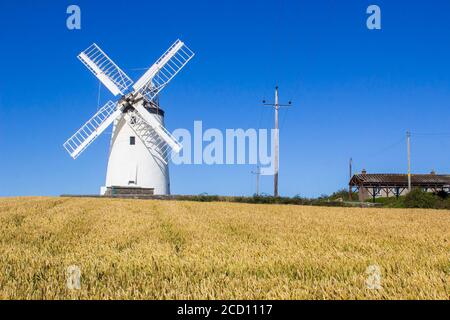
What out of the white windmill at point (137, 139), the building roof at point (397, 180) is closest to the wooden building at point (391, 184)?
the building roof at point (397, 180)

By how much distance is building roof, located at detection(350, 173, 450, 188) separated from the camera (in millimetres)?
53125

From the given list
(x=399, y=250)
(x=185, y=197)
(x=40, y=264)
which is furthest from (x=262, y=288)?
(x=185, y=197)

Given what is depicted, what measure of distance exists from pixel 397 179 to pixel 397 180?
35 cm

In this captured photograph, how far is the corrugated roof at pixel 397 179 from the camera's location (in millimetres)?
53125

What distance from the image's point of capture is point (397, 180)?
53.1 meters

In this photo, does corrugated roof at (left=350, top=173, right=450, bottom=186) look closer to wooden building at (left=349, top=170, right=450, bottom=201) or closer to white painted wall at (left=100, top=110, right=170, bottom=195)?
wooden building at (left=349, top=170, right=450, bottom=201)

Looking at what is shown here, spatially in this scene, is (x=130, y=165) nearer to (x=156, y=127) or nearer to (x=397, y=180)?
(x=156, y=127)

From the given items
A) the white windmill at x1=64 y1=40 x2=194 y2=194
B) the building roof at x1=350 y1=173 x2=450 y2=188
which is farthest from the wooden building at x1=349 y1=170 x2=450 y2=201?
the white windmill at x1=64 y1=40 x2=194 y2=194

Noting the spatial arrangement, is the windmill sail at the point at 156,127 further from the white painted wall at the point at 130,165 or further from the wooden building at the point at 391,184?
the wooden building at the point at 391,184

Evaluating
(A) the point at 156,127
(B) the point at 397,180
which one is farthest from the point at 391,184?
(A) the point at 156,127

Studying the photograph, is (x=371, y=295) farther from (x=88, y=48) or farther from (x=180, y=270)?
(x=88, y=48)

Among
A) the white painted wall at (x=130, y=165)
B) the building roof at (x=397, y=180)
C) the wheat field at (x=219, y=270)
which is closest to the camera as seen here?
the wheat field at (x=219, y=270)

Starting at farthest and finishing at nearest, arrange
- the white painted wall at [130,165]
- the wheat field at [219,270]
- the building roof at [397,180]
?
the building roof at [397,180] → the white painted wall at [130,165] → the wheat field at [219,270]
